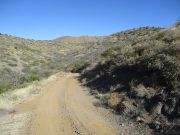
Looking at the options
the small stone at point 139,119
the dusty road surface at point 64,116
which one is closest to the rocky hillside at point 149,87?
the small stone at point 139,119

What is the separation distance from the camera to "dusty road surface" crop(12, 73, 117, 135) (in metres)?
12.3

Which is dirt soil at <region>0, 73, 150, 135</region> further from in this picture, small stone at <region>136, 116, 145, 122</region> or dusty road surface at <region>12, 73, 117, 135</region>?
small stone at <region>136, 116, 145, 122</region>

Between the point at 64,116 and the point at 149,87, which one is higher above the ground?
the point at 149,87

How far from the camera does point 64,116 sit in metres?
→ 14.5

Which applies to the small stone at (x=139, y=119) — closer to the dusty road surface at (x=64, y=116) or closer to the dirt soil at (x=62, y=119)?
the dirt soil at (x=62, y=119)

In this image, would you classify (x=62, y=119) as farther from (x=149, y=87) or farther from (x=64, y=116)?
(x=149, y=87)

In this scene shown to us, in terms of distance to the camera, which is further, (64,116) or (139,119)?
(64,116)

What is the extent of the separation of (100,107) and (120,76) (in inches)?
177

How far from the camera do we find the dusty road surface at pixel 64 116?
40.2ft

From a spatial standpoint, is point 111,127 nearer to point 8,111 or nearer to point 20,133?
point 20,133

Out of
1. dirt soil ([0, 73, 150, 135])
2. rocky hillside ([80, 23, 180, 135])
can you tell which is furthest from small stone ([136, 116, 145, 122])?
dirt soil ([0, 73, 150, 135])

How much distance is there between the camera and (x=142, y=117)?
42.8ft

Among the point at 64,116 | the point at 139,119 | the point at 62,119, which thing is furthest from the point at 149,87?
the point at 62,119

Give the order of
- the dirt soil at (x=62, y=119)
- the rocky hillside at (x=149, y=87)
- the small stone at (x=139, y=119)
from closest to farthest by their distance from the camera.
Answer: the dirt soil at (x=62, y=119), the rocky hillside at (x=149, y=87), the small stone at (x=139, y=119)
